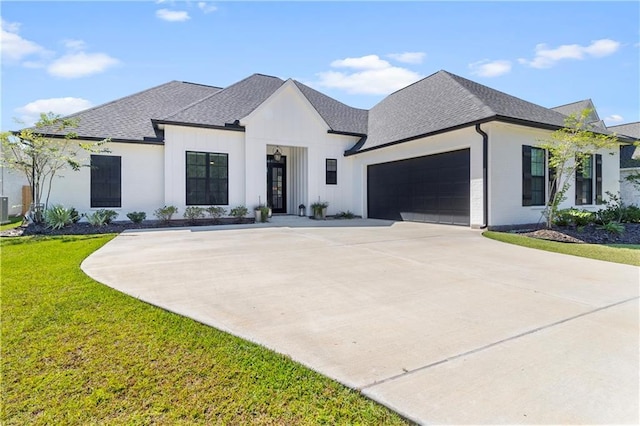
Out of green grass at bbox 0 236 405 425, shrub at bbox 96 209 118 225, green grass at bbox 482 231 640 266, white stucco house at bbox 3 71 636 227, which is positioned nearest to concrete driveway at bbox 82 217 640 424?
green grass at bbox 0 236 405 425

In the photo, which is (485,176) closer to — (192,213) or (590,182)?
(590,182)

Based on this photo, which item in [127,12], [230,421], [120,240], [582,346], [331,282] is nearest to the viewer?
[230,421]

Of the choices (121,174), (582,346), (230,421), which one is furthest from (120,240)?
(582,346)

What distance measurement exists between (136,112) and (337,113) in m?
9.75

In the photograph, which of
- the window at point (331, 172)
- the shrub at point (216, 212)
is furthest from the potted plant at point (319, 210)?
the shrub at point (216, 212)

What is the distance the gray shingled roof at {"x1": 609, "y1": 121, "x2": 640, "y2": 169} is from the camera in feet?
67.2

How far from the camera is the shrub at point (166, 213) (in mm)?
12992

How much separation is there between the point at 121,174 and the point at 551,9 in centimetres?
1544

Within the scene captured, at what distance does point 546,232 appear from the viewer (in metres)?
9.60

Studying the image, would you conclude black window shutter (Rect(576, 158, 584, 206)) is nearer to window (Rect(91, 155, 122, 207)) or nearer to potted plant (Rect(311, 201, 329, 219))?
potted plant (Rect(311, 201, 329, 219))

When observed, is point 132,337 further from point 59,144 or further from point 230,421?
point 59,144

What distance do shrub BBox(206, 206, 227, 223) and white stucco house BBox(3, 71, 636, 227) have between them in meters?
0.36

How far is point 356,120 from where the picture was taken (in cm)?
1820

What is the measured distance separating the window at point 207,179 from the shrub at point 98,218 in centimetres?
294
